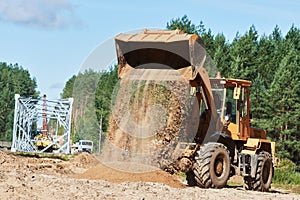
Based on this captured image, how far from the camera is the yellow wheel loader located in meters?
14.0

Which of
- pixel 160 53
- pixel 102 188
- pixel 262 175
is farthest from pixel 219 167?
pixel 102 188

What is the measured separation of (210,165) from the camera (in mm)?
14555

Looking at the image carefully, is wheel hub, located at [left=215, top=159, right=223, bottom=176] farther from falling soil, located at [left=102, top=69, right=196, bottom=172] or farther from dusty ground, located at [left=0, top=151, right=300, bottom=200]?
dusty ground, located at [left=0, top=151, right=300, bottom=200]

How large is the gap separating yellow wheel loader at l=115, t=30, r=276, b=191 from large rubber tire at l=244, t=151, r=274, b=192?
11 cm

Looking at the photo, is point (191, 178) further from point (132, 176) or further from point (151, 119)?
point (151, 119)

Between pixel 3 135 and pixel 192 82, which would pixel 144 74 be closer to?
pixel 192 82

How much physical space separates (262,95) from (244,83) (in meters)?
33.3

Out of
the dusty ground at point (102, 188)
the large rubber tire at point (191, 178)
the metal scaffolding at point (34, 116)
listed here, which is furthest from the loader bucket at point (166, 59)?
the metal scaffolding at point (34, 116)

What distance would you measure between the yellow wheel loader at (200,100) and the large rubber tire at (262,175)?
11 centimetres

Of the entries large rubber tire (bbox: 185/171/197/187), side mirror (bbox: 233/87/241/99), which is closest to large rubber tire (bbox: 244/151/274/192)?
side mirror (bbox: 233/87/241/99)

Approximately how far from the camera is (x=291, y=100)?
Result: 47.6 metres

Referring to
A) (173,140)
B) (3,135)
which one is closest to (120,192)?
(173,140)

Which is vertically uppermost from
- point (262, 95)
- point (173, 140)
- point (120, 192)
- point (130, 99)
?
point (262, 95)

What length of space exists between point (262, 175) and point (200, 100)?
333 centimetres
